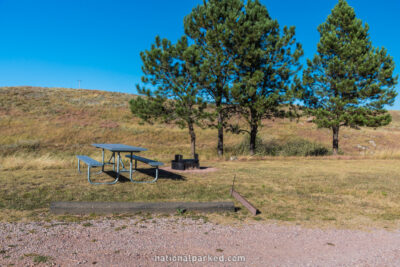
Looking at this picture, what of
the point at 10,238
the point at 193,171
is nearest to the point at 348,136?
the point at 193,171

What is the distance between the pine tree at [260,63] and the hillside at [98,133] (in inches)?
128

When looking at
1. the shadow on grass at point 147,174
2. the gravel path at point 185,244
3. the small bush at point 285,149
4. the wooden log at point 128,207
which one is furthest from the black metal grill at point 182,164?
the small bush at point 285,149

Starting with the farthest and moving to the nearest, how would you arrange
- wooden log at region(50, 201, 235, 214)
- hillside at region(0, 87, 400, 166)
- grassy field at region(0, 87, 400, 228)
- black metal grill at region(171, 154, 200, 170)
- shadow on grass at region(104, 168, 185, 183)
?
hillside at region(0, 87, 400, 166), black metal grill at region(171, 154, 200, 170), shadow on grass at region(104, 168, 185, 183), grassy field at region(0, 87, 400, 228), wooden log at region(50, 201, 235, 214)

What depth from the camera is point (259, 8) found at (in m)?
15.6

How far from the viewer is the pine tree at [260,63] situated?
49.3 ft

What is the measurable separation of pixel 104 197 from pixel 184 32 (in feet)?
38.4

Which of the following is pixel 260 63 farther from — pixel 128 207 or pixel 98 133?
pixel 98 133

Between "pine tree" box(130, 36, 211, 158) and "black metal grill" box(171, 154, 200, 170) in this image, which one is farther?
"pine tree" box(130, 36, 211, 158)

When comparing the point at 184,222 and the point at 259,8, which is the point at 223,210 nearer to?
the point at 184,222

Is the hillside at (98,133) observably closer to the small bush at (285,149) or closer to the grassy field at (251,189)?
the small bush at (285,149)

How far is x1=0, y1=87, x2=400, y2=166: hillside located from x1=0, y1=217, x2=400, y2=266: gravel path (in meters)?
12.2

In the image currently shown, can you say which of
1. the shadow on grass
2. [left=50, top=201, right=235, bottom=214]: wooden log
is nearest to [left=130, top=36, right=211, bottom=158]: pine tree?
the shadow on grass

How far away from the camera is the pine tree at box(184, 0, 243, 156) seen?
1495cm

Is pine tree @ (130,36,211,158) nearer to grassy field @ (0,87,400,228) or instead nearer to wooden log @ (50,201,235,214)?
grassy field @ (0,87,400,228)
